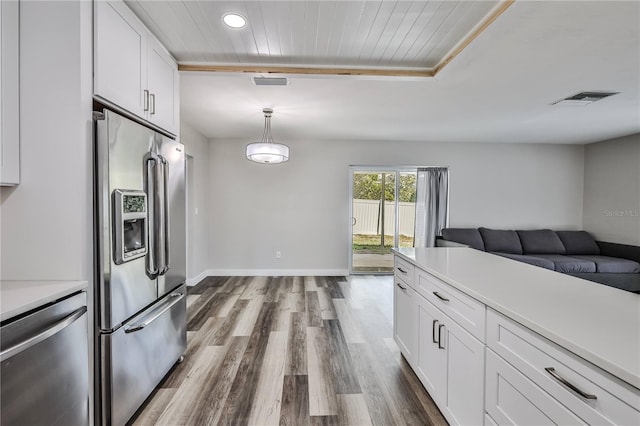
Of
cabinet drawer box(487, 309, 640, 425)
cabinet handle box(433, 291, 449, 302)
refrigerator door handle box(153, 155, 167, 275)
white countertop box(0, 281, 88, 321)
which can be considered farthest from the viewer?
refrigerator door handle box(153, 155, 167, 275)

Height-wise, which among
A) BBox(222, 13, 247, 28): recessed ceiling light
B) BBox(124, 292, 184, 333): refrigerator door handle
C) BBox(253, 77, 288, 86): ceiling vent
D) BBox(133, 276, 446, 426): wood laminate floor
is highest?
BBox(222, 13, 247, 28): recessed ceiling light

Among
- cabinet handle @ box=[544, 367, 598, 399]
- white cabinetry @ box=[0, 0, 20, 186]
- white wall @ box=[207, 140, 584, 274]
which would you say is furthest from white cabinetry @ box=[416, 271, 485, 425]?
white wall @ box=[207, 140, 584, 274]

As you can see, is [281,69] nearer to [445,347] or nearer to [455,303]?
[455,303]

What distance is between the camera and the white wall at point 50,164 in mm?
1412

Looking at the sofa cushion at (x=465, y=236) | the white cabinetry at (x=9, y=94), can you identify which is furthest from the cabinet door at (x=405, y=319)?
the sofa cushion at (x=465, y=236)

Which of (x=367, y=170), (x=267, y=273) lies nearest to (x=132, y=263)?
(x=267, y=273)

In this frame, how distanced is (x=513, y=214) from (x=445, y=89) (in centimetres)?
379

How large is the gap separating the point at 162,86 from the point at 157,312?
1.66 m

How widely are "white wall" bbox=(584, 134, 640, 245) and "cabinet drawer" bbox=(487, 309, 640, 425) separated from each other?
216 inches

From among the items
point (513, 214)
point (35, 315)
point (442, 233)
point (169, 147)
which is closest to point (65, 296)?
point (35, 315)

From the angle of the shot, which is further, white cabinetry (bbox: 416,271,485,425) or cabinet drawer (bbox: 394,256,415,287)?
cabinet drawer (bbox: 394,256,415,287)

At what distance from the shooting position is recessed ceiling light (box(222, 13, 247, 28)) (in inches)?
72.7

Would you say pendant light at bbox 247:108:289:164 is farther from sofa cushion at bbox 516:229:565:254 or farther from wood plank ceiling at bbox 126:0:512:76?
sofa cushion at bbox 516:229:565:254

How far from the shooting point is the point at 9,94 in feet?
4.50
